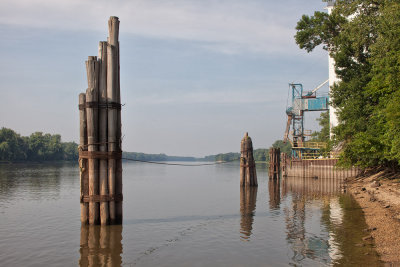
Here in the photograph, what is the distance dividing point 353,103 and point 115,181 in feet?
70.2

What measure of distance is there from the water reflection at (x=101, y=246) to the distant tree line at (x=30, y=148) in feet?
369

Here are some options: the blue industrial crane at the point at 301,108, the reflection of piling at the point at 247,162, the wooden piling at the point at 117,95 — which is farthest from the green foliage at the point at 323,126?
the wooden piling at the point at 117,95

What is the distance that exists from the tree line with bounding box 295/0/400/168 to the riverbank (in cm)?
231

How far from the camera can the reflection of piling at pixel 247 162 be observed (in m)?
34.4

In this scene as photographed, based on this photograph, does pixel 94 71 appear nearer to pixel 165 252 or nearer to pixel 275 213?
pixel 165 252

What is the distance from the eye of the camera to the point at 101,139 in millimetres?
15719

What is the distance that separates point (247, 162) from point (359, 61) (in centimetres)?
1336

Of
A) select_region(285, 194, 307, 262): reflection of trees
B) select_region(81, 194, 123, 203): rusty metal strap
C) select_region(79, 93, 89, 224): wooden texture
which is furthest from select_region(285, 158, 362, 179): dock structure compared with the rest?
select_region(79, 93, 89, 224): wooden texture

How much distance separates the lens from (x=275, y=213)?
21.9 meters

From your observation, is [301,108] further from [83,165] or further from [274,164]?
[83,165]

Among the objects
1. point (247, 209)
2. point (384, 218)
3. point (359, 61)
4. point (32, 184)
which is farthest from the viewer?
point (32, 184)

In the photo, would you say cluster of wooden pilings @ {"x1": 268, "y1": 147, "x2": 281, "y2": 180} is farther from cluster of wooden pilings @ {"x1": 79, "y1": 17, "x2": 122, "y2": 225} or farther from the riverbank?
Answer: cluster of wooden pilings @ {"x1": 79, "y1": 17, "x2": 122, "y2": 225}

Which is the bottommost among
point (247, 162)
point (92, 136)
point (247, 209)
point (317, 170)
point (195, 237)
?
point (247, 209)

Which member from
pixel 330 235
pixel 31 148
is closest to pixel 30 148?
pixel 31 148
